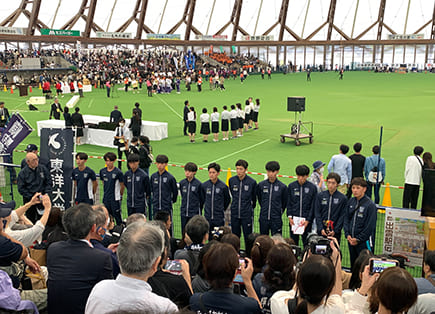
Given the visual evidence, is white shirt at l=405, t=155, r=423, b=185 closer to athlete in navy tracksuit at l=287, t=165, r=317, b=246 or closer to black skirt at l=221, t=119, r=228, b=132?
athlete in navy tracksuit at l=287, t=165, r=317, b=246

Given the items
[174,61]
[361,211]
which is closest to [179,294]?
[361,211]

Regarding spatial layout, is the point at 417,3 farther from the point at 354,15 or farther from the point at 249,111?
the point at 249,111

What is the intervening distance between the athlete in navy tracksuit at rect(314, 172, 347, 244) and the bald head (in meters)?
5.46

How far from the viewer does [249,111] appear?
793 inches

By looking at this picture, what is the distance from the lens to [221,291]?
127 inches

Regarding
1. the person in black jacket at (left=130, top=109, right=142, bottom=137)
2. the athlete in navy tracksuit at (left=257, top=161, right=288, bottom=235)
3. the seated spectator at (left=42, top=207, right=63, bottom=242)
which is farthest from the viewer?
the person in black jacket at (left=130, top=109, right=142, bottom=137)

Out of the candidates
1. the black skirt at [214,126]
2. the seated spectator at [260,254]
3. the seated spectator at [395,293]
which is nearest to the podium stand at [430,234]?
the seated spectator at [260,254]

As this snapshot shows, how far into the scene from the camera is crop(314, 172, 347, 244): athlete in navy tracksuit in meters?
7.35

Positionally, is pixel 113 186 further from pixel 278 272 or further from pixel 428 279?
pixel 428 279

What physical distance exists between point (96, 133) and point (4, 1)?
42.5m

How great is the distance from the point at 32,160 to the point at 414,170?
26.7 ft

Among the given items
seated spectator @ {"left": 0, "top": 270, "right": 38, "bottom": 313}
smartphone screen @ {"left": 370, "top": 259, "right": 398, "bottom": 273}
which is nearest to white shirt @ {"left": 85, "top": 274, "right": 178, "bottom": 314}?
seated spectator @ {"left": 0, "top": 270, "right": 38, "bottom": 313}

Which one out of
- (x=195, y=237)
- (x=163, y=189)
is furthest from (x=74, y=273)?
(x=163, y=189)

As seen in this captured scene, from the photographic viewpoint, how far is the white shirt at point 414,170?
970 centimetres
